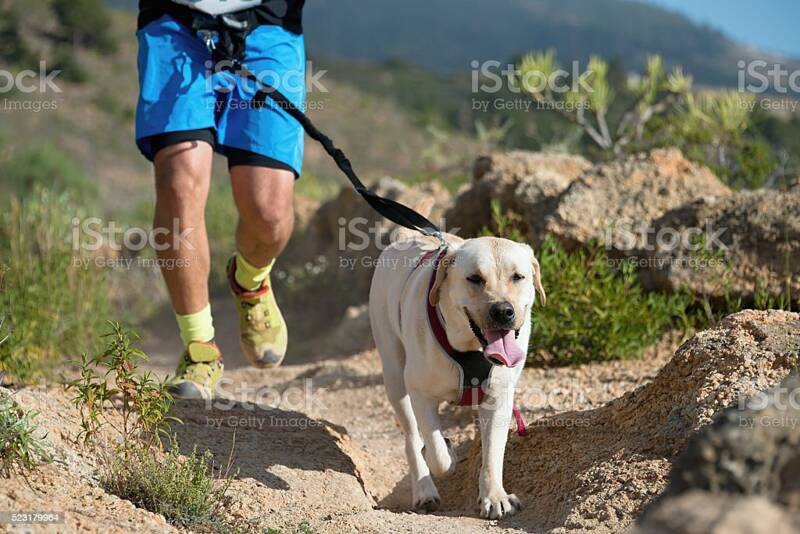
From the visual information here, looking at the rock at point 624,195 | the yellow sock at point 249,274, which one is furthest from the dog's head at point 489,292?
the rock at point 624,195

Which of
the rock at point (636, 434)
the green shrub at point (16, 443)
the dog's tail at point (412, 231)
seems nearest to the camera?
the green shrub at point (16, 443)

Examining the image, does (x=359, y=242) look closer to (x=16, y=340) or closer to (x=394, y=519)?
(x=16, y=340)

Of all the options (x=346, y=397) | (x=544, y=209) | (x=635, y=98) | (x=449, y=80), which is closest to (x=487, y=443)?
(x=346, y=397)

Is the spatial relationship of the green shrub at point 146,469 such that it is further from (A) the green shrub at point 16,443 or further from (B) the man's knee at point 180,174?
(B) the man's knee at point 180,174

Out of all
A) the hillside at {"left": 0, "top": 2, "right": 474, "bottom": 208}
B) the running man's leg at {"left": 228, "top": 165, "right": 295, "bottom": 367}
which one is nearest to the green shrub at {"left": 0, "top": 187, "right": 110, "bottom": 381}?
the running man's leg at {"left": 228, "top": 165, "right": 295, "bottom": 367}

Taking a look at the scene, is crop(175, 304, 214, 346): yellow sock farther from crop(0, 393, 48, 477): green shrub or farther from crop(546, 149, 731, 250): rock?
crop(546, 149, 731, 250): rock

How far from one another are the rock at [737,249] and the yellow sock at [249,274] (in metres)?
2.17

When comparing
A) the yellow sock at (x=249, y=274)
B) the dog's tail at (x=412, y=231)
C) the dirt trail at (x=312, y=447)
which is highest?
the dog's tail at (x=412, y=231)

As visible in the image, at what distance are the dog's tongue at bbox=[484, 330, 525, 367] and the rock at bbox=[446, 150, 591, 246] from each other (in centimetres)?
242

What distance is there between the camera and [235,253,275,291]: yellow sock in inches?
187

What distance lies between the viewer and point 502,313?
3.37m

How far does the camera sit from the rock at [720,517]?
1.55 metres

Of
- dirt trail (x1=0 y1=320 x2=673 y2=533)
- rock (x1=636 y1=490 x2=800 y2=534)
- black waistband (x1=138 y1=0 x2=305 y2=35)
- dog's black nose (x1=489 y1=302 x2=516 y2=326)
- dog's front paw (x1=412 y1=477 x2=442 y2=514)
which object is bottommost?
dog's front paw (x1=412 y1=477 x2=442 y2=514)

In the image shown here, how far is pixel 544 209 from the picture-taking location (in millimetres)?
5969
